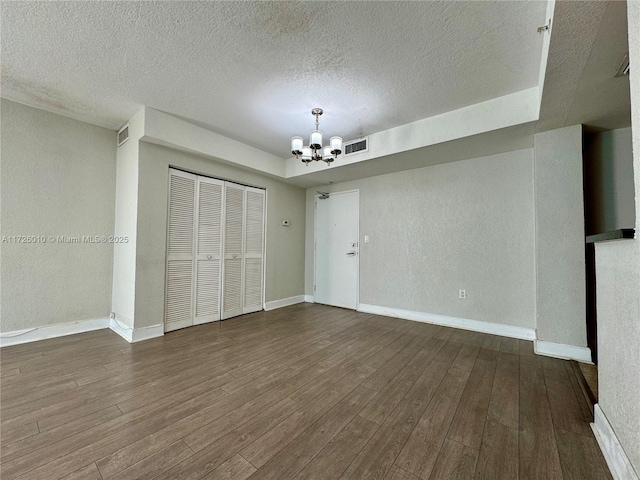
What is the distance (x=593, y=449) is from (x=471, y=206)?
2771 millimetres

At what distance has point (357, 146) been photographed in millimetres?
3713

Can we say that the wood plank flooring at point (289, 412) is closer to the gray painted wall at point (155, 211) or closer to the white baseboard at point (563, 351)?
the white baseboard at point (563, 351)

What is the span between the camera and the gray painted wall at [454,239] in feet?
10.6

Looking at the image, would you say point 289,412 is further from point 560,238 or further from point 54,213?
point 54,213

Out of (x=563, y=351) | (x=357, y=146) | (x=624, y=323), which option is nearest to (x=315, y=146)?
(x=357, y=146)

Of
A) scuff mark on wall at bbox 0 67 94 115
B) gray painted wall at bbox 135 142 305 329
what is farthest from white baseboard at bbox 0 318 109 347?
scuff mark on wall at bbox 0 67 94 115

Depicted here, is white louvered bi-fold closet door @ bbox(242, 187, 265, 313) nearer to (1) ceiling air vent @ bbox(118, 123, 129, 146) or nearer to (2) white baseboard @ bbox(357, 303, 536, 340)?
(1) ceiling air vent @ bbox(118, 123, 129, 146)

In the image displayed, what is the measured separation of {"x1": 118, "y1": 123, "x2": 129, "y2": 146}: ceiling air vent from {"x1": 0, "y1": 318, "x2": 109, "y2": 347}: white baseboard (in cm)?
243

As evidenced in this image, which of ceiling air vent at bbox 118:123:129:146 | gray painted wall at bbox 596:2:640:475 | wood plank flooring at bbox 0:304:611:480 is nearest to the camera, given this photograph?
gray painted wall at bbox 596:2:640:475

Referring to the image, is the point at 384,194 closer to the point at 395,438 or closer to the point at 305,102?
the point at 305,102

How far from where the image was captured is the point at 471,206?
3553mm

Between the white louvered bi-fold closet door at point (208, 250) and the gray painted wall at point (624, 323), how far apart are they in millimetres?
4059

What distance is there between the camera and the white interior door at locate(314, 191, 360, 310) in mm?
4691

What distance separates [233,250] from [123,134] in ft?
7.04
